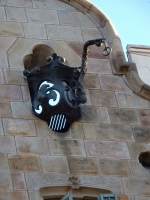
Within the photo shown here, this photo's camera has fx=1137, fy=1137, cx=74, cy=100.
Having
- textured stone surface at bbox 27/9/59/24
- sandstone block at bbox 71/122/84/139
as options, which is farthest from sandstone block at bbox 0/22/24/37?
sandstone block at bbox 71/122/84/139

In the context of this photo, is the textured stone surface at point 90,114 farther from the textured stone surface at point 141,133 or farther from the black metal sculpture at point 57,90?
the textured stone surface at point 141,133

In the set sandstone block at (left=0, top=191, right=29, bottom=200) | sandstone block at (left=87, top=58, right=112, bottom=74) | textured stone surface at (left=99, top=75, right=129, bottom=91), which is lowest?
sandstone block at (left=0, top=191, right=29, bottom=200)

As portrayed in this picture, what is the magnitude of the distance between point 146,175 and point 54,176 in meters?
1.48

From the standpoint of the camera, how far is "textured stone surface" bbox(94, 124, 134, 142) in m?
17.7

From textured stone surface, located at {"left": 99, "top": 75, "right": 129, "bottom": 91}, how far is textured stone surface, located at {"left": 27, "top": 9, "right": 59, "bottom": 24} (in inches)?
59.4

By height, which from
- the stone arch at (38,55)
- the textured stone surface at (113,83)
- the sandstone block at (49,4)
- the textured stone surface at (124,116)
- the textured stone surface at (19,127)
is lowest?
the textured stone surface at (19,127)

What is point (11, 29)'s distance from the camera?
19.1 m

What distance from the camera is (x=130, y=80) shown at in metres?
18.8

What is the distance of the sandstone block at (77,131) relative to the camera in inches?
692

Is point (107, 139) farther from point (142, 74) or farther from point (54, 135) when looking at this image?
point (142, 74)

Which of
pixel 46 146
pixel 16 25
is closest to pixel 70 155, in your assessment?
pixel 46 146

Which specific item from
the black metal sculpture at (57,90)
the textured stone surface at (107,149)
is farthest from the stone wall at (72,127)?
the black metal sculpture at (57,90)

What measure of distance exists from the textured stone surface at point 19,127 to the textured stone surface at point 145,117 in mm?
1839

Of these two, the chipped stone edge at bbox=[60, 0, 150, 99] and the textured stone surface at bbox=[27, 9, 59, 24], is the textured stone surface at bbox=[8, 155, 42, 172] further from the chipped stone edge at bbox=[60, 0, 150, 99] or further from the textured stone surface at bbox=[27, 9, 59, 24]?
the textured stone surface at bbox=[27, 9, 59, 24]
